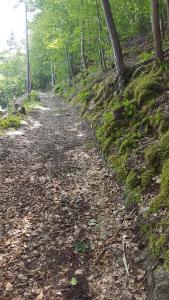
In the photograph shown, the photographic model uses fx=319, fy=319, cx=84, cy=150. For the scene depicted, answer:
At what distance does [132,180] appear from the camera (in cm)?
725

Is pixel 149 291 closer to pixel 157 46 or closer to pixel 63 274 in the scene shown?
pixel 63 274

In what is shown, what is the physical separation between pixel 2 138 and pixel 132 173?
265 inches

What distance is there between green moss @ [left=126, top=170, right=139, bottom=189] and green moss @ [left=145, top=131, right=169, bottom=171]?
0.40 m

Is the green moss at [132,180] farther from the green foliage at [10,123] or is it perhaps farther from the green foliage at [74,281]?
the green foliage at [10,123]

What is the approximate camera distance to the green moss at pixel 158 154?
23.0ft

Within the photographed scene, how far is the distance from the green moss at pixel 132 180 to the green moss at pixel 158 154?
0.40 meters

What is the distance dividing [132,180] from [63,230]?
1.99 metres

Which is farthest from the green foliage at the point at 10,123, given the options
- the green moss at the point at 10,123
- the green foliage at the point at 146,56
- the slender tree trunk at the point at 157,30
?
the slender tree trunk at the point at 157,30

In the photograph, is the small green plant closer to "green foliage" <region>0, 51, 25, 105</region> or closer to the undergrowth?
the undergrowth

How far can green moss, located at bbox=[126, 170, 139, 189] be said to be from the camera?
281 inches

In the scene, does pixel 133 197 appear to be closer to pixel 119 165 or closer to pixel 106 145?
pixel 119 165

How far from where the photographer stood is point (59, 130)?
48.3ft

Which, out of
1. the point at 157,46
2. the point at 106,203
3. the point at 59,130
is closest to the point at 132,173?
the point at 106,203

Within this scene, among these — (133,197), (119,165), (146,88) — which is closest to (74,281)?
(133,197)
